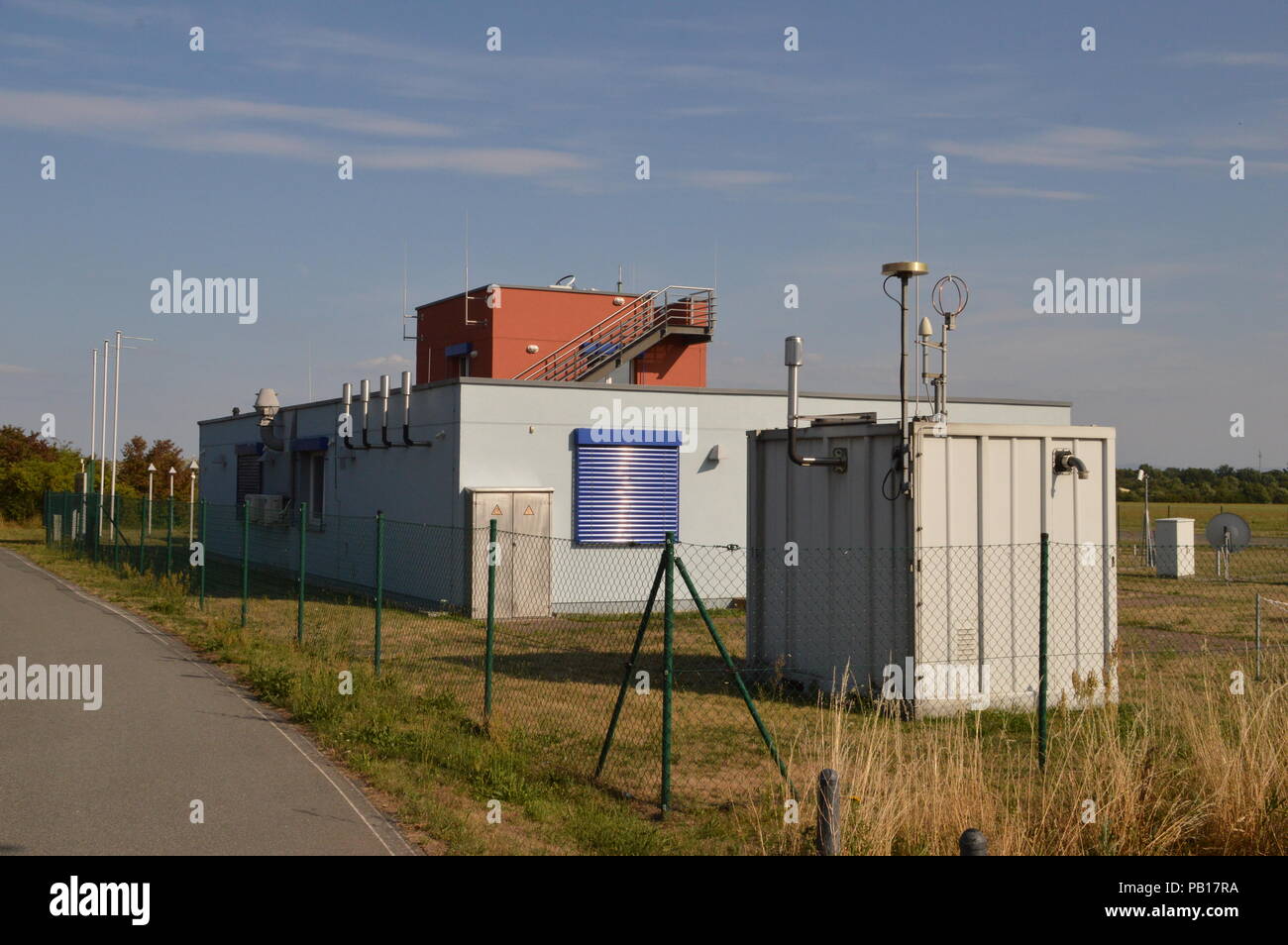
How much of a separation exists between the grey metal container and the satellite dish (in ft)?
24.9

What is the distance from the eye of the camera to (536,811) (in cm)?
755

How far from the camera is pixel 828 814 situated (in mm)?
5688

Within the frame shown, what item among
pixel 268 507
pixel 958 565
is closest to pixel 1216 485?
pixel 268 507

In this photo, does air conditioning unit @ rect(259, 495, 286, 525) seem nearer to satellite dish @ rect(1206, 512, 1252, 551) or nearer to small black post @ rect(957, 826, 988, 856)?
satellite dish @ rect(1206, 512, 1252, 551)

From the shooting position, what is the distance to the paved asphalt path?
686cm

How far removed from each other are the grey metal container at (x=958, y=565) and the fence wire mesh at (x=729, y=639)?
0.07 feet

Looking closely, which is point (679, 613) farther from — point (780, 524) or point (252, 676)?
point (252, 676)

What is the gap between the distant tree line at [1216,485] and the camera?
249 feet

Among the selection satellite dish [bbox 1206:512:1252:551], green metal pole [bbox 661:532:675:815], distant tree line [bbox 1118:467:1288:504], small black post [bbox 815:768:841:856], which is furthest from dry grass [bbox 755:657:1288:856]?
distant tree line [bbox 1118:467:1288:504]

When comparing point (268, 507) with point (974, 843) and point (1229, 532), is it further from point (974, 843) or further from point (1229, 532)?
point (974, 843)

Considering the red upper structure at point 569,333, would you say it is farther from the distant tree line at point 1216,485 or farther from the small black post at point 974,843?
the distant tree line at point 1216,485

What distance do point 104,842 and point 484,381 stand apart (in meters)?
14.2

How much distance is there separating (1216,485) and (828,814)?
264ft

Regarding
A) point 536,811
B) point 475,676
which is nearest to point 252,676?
point 475,676
